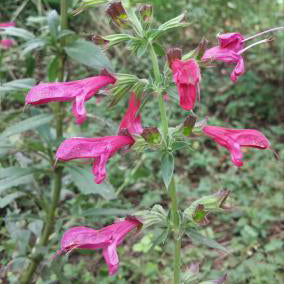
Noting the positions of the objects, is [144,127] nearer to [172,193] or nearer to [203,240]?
[172,193]

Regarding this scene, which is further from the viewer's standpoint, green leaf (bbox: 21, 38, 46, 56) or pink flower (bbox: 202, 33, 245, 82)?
green leaf (bbox: 21, 38, 46, 56)

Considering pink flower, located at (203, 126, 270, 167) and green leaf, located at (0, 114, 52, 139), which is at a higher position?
pink flower, located at (203, 126, 270, 167)

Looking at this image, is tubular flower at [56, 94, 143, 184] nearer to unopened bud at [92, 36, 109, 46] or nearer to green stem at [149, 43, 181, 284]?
green stem at [149, 43, 181, 284]

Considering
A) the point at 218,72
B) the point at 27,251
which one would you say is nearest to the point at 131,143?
the point at 27,251

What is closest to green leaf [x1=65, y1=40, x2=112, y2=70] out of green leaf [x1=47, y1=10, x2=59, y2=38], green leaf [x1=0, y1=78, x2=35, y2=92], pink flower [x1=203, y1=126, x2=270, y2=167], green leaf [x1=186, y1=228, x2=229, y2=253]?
green leaf [x1=47, y1=10, x2=59, y2=38]

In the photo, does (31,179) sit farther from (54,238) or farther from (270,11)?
(270,11)

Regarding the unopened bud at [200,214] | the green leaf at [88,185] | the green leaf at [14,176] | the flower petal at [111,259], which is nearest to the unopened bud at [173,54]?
the unopened bud at [200,214]

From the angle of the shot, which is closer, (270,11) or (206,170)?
(206,170)
